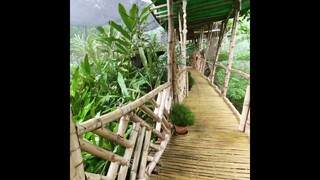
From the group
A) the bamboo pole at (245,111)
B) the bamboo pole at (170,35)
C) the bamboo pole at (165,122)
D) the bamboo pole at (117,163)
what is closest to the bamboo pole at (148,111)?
the bamboo pole at (165,122)

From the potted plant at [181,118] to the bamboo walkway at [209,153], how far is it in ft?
0.37

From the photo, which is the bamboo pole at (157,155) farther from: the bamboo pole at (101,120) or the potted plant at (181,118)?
the bamboo pole at (101,120)

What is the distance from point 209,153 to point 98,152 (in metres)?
1.54

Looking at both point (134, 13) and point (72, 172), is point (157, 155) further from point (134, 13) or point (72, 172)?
point (134, 13)

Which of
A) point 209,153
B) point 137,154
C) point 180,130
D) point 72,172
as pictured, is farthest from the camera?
point 180,130

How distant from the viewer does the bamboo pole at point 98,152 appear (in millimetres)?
1022

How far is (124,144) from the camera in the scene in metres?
1.46

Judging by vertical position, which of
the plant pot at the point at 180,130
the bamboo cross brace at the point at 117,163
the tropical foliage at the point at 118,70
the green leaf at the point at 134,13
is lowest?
the plant pot at the point at 180,130

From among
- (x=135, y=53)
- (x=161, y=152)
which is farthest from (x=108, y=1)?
(x=161, y=152)

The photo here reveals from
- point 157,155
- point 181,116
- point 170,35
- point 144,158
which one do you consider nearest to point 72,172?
point 144,158

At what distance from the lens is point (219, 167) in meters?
2.08
